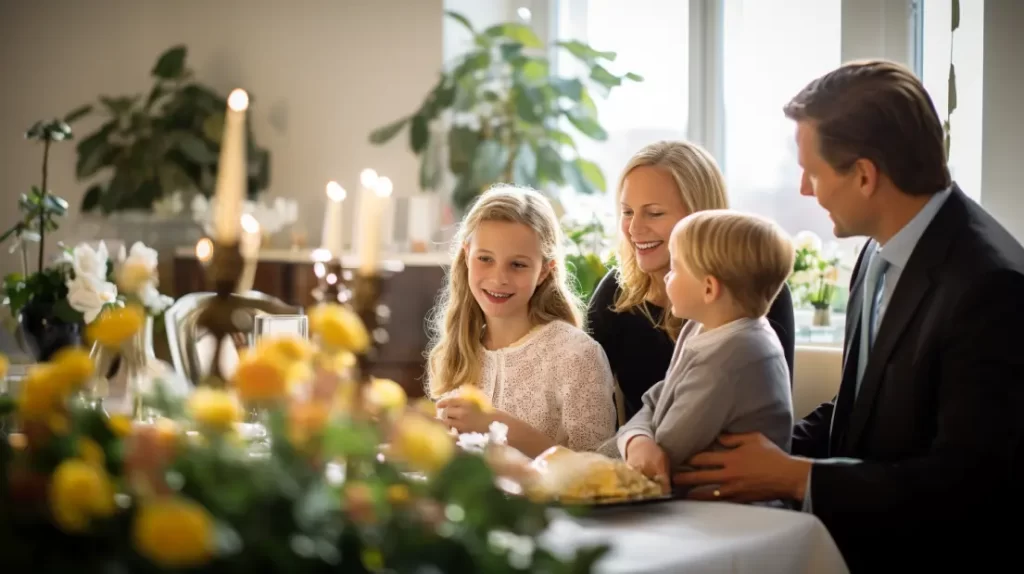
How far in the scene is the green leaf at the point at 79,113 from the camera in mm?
6207

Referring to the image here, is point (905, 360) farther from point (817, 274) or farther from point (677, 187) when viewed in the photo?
point (817, 274)

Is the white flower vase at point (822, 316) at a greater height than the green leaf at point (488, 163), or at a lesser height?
lesser

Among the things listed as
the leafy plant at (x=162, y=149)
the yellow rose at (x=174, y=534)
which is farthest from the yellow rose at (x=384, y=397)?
the leafy plant at (x=162, y=149)

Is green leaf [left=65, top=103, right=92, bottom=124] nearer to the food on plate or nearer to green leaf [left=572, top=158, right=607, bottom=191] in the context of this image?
green leaf [left=572, top=158, right=607, bottom=191]

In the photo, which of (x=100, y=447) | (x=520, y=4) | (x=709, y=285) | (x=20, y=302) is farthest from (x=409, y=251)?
(x=100, y=447)

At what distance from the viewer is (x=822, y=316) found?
3.85m

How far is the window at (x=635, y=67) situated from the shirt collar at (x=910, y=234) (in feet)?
9.63

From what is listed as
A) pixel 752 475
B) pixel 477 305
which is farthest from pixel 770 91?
pixel 752 475

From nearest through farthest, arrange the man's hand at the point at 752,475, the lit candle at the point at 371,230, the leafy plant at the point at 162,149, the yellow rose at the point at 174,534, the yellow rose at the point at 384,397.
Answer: the yellow rose at the point at 174,534
the yellow rose at the point at 384,397
the lit candle at the point at 371,230
the man's hand at the point at 752,475
the leafy plant at the point at 162,149

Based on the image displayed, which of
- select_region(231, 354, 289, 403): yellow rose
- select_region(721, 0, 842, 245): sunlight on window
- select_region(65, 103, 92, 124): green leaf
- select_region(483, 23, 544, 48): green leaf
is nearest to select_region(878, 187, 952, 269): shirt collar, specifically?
select_region(231, 354, 289, 403): yellow rose

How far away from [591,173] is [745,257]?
3.27 m

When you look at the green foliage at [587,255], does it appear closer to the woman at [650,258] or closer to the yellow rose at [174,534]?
the woman at [650,258]

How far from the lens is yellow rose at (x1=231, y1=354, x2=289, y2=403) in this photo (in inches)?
30.6

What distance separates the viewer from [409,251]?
5180 millimetres
